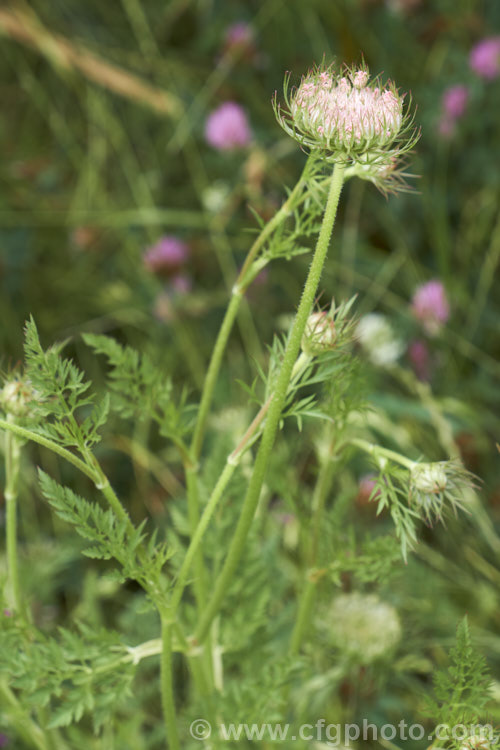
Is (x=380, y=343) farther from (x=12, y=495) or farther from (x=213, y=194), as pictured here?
(x=12, y=495)

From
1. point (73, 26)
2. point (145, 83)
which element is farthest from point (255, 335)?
point (73, 26)

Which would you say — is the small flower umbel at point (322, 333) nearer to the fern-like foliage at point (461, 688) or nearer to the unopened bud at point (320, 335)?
the unopened bud at point (320, 335)

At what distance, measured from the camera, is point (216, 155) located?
77.2 inches

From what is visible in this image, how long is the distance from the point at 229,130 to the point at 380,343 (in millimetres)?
637

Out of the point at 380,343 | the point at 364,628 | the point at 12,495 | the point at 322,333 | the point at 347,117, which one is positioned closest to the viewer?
the point at 347,117

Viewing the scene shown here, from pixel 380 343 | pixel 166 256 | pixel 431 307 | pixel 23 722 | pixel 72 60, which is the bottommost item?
pixel 23 722

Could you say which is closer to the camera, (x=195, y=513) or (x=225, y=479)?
(x=225, y=479)

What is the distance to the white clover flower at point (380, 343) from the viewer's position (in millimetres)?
1411

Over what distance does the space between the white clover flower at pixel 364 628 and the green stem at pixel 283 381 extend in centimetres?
30

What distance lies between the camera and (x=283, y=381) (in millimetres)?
568

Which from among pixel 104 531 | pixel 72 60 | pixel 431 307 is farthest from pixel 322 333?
pixel 72 60

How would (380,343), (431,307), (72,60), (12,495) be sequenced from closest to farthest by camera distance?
1. (12,495)
2. (380,343)
3. (431,307)
4. (72,60)

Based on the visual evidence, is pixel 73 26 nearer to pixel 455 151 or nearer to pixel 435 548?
pixel 455 151

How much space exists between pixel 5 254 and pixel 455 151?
41.0 inches
